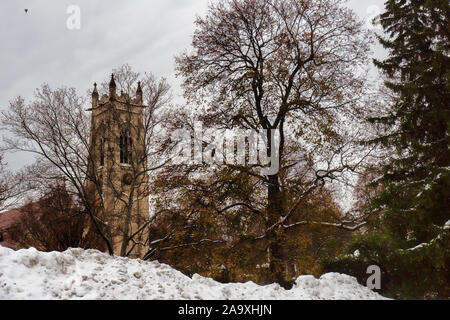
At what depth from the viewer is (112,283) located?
809 cm

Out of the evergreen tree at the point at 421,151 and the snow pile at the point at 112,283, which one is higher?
the evergreen tree at the point at 421,151

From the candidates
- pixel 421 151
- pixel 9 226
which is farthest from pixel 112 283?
pixel 9 226

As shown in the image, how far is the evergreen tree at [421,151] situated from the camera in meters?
11.7

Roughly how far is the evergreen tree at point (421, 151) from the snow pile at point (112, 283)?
11.6 ft

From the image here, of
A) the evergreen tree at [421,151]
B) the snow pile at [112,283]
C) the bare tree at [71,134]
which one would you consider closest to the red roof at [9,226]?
the bare tree at [71,134]

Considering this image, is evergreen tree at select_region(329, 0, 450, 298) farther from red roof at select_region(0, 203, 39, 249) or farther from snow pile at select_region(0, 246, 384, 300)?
red roof at select_region(0, 203, 39, 249)

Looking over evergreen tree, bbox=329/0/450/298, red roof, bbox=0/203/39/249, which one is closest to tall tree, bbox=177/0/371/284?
evergreen tree, bbox=329/0/450/298

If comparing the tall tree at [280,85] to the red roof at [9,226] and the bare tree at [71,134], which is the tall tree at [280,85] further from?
the red roof at [9,226]

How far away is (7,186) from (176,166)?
1548 cm

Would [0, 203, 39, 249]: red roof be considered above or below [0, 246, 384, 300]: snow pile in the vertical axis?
above

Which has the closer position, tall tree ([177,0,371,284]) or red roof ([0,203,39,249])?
tall tree ([177,0,371,284])

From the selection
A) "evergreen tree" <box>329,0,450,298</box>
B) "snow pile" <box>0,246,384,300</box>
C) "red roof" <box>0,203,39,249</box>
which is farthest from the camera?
"red roof" <box>0,203,39,249</box>

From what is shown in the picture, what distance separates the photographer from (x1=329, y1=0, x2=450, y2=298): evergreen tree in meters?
11.7

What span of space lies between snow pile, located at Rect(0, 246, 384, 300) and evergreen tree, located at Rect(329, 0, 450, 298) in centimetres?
353
